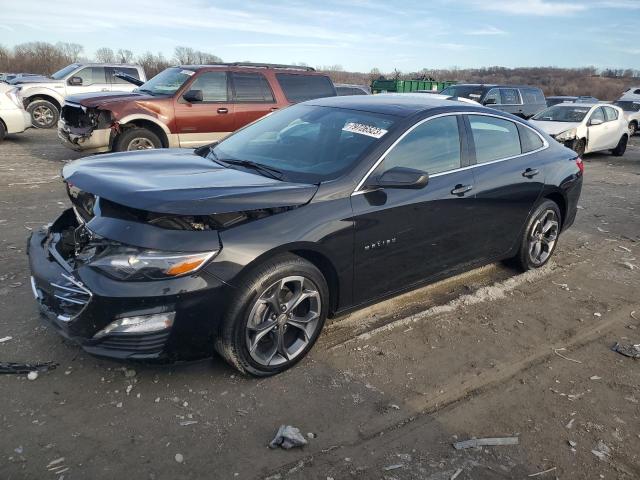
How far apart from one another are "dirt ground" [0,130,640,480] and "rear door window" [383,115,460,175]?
1191mm

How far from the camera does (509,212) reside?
4480mm

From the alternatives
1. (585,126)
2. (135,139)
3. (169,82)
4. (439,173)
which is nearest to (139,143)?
(135,139)

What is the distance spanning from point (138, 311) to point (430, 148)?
240cm

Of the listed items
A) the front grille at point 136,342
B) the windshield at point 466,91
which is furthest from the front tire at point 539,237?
the windshield at point 466,91

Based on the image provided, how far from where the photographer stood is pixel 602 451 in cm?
265

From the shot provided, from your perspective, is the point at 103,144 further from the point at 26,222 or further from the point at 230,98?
the point at 26,222

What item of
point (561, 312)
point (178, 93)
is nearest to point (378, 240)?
point (561, 312)

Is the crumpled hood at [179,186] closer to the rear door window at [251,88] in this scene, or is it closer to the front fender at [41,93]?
the rear door window at [251,88]

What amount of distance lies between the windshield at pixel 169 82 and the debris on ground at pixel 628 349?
8.07 m

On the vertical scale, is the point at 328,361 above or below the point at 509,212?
below

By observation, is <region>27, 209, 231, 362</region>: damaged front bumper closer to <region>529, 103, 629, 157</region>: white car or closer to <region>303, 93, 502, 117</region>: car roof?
<region>303, 93, 502, 117</region>: car roof

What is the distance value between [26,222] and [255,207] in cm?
424

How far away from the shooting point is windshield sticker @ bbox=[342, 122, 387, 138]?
3586mm

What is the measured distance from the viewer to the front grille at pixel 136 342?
2695mm
